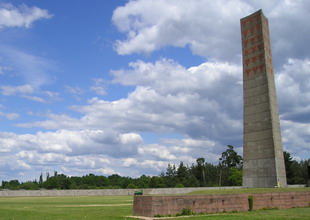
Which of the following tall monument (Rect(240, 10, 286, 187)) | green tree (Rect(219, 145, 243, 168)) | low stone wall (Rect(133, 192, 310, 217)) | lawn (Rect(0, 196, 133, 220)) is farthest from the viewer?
green tree (Rect(219, 145, 243, 168))

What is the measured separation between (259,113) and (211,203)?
22.8 meters

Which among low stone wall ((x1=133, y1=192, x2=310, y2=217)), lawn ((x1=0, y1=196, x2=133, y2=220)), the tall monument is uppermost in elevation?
the tall monument

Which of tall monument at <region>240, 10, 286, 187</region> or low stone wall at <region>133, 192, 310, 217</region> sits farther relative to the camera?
tall monument at <region>240, 10, 286, 187</region>

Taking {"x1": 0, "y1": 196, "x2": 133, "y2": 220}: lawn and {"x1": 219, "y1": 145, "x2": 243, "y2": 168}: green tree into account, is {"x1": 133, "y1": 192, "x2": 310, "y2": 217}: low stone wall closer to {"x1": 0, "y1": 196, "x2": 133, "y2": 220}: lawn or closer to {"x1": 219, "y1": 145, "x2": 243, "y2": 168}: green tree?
{"x1": 0, "y1": 196, "x2": 133, "y2": 220}: lawn

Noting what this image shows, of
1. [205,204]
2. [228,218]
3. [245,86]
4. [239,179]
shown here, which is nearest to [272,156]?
[245,86]

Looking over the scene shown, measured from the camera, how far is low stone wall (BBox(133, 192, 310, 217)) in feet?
61.8

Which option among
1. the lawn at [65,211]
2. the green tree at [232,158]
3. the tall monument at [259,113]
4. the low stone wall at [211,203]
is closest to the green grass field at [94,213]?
the lawn at [65,211]

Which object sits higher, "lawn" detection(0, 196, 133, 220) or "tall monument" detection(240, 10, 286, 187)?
"tall monument" detection(240, 10, 286, 187)

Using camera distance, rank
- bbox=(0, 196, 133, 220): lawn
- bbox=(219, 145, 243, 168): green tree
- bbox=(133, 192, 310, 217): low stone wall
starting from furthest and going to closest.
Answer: bbox=(219, 145, 243, 168): green tree → bbox=(133, 192, 310, 217): low stone wall → bbox=(0, 196, 133, 220): lawn

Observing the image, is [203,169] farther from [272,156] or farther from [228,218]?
[228,218]

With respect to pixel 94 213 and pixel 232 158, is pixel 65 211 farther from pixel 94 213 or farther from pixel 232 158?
pixel 232 158

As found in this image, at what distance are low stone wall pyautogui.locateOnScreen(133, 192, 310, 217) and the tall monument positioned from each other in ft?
45.7

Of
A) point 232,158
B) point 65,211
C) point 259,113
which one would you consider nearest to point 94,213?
point 65,211

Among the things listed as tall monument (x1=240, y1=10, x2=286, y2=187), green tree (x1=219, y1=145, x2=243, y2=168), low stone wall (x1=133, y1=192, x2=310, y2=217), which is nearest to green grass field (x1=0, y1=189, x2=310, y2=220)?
low stone wall (x1=133, y1=192, x2=310, y2=217)
